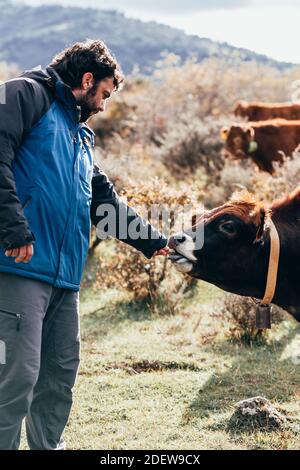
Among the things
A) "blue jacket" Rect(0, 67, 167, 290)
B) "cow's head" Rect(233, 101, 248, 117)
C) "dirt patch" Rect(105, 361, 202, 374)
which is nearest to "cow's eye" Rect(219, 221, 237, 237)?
"blue jacket" Rect(0, 67, 167, 290)

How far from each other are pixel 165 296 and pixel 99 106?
479 cm

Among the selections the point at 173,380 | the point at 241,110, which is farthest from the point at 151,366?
the point at 241,110

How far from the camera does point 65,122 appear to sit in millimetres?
4102

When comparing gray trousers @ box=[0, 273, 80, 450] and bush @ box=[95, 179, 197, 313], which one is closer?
gray trousers @ box=[0, 273, 80, 450]

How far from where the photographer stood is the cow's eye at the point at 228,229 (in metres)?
4.38

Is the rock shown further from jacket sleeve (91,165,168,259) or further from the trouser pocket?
the trouser pocket

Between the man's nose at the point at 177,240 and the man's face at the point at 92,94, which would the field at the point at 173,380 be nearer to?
the man's nose at the point at 177,240

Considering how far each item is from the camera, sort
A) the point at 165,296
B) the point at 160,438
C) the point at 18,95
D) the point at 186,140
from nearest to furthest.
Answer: the point at 18,95, the point at 160,438, the point at 165,296, the point at 186,140

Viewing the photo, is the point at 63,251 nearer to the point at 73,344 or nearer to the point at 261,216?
the point at 73,344

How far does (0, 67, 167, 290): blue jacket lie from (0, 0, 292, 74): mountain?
7840cm

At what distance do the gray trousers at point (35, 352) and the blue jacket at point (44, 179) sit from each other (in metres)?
0.11

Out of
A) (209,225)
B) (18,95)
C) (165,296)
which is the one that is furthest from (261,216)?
(165,296)

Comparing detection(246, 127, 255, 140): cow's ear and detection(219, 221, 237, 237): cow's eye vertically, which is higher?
detection(219, 221, 237, 237): cow's eye

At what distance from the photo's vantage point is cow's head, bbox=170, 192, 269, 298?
172 inches
